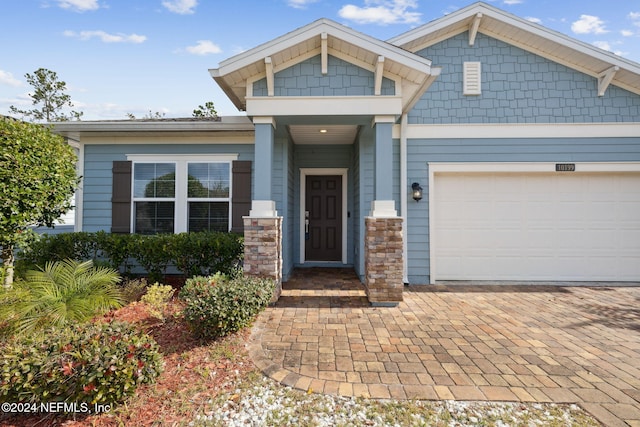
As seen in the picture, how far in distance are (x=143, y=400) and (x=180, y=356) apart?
0.63 m

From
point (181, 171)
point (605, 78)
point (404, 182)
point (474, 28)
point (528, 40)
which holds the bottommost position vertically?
point (404, 182)

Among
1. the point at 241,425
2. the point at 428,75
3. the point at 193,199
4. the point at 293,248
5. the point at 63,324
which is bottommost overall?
the point at 241,425

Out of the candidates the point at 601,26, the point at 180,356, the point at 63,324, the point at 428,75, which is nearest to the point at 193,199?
the point at 63,324

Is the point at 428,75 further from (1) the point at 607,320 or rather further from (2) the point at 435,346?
(1) the point at 607,320

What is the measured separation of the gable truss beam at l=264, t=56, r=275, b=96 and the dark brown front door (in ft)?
9.57

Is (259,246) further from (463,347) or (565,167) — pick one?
(565,167)

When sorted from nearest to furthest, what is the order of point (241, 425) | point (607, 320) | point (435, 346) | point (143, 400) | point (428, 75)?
point (241, 425) < point (143, 400) < point (435, 346) < point (607, 320) < point (428, 75)

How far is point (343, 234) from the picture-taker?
6836 millimetres

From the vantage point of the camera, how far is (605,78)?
211 inches

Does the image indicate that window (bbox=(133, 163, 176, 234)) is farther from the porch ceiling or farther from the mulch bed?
the mulch bed

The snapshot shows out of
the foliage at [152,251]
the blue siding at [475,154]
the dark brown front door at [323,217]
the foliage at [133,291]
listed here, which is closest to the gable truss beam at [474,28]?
the blue siding at [475,154]

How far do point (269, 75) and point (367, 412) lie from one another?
3960 millimetres

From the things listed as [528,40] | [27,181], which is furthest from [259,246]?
[528,40]

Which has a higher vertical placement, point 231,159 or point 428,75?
point 428,75
